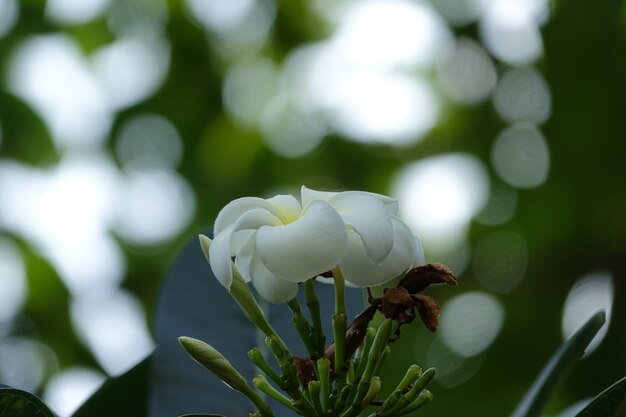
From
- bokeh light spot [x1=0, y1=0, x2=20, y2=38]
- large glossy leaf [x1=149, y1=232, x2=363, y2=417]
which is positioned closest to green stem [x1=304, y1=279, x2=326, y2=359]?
large glossy leaf [x1=149, y1=232, x2=363, y2=417]

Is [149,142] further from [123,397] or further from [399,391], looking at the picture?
[399,391]

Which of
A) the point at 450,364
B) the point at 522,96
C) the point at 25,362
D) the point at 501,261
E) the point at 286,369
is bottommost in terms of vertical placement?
the point at 25,362

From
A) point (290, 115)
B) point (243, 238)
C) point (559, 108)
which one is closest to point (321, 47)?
point (290, 115)

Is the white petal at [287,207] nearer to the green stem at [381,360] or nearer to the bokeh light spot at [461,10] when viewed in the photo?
the green stem at [381,360]

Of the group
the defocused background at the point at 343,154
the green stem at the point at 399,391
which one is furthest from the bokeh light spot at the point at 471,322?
the green stem at the point at 399,391

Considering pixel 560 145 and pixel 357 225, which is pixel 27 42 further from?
pixel 357 225

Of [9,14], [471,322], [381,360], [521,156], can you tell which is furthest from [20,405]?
[9,14]
